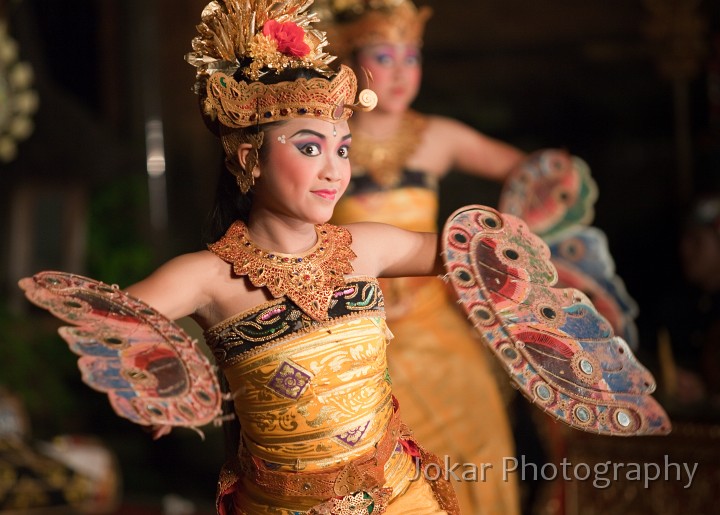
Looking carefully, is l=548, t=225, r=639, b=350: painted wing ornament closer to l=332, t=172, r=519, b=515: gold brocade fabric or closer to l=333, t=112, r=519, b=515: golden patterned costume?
l=332, t=172, r=519, b=515: gold brocade fabric

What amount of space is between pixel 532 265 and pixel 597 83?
11.7 feet

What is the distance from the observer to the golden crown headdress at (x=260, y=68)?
5.93ft

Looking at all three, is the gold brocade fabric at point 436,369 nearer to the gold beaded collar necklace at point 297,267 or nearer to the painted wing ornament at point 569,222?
the painted wing ornament at point 569,222

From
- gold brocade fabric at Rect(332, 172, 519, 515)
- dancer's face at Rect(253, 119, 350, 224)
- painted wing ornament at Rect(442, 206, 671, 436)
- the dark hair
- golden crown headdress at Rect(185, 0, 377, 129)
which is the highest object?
golden crown headdress at Rect(185, 0, 377, 129)

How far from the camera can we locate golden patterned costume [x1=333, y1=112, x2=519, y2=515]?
309 cm

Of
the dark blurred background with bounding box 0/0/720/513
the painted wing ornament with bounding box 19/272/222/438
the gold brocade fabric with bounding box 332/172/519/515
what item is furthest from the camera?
the dark blurred background with bounding box 0/0/720/513

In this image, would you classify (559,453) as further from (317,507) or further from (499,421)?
(317,507)

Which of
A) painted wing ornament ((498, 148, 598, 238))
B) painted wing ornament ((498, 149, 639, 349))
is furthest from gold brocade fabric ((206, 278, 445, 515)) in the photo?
painted wing ornament ((498, 148, 598, 238))

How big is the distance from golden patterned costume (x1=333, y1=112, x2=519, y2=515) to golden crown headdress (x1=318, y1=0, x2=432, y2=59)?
278 mm

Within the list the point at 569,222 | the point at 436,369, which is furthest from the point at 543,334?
the point at 436,369

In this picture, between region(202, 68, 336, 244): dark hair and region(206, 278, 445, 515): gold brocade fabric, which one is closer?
region(206, 278, 445, 515): gold brocade fabric

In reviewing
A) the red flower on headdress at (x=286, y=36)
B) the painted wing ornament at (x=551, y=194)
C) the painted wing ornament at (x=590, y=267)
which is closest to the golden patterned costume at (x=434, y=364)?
the painted wing ornament at (x=551, y=194)

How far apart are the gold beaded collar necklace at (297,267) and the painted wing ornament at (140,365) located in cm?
16

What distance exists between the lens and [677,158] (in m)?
5.04
